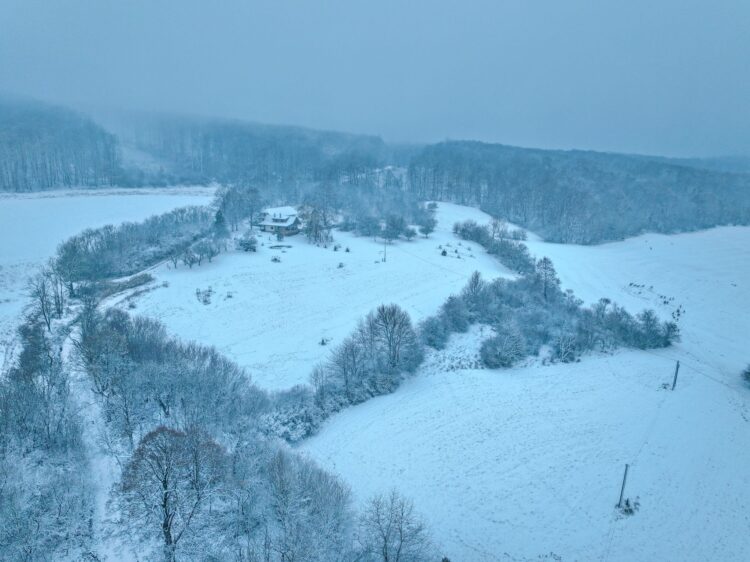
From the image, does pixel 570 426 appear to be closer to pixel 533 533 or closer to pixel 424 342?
pixel 533 533

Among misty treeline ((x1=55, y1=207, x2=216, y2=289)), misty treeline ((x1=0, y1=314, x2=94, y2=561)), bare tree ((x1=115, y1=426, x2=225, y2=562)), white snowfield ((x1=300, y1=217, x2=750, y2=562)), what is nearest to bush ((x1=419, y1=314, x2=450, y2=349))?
white snowfield ((x1=300, y1=217, x2=750, y2=562))

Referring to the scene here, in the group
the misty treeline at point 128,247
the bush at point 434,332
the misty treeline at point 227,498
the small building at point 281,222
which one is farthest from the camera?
the small building at point 281,222

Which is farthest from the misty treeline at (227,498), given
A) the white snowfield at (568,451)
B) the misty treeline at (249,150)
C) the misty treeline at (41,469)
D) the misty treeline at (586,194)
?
the misty treeline at (249,150)

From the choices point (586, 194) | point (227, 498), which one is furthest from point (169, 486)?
point (586, 194)

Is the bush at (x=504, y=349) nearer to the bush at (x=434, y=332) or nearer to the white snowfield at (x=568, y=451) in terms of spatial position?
the white snowfield at (x=568, y=451)

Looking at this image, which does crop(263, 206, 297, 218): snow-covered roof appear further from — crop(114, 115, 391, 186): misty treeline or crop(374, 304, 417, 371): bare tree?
crop(374, 304, 417, 371): bare tree

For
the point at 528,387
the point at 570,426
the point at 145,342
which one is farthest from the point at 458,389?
the point at 145,342
